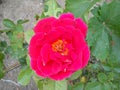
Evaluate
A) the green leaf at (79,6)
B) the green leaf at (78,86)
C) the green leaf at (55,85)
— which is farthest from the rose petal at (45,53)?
the green leaf at (78,86)

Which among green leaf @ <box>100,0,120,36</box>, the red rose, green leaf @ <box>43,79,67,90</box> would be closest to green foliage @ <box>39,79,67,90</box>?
green leaf @ <box>43,79,67,90</box>

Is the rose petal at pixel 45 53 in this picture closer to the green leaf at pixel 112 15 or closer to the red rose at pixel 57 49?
the red rose at pixel 57 49

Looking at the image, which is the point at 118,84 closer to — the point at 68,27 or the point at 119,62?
the point at 119,62

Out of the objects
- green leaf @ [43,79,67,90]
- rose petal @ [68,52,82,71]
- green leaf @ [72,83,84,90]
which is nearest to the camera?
rose petal @ [68,52,82,71]

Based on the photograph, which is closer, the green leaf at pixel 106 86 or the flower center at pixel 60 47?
the flower center at pixel 60 47

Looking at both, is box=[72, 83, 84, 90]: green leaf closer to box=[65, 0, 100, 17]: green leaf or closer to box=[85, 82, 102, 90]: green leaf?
box=[85, 82, 102, 90]: green leaf

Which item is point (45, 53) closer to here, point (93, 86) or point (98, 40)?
point (98, 40)
